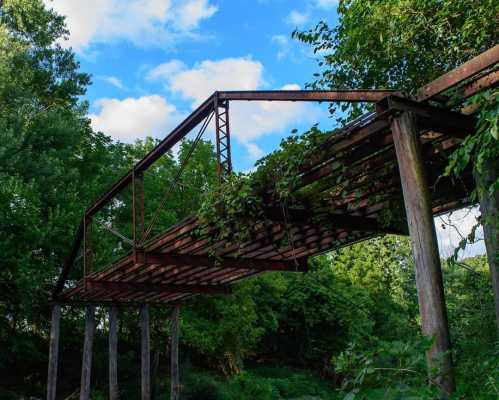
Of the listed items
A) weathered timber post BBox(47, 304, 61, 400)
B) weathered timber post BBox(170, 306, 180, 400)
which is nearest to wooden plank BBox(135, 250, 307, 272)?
weathered timber post BBox(170, 306, 180, 400)

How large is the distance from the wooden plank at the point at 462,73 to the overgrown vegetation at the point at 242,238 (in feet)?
1.48

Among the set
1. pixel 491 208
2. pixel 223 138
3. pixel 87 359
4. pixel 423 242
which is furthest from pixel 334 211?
pixel 87 359

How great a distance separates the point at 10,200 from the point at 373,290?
61.3 feet

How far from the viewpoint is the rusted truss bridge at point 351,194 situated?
4.47m

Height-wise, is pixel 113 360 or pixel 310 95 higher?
pixel 310 95

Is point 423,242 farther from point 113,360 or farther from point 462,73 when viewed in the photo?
point 113,360

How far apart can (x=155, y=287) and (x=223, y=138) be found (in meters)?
5.69

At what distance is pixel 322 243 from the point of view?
9250 millimetres

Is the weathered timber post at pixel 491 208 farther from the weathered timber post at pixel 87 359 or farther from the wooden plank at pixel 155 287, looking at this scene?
the weathered timber post at pixel 87 359

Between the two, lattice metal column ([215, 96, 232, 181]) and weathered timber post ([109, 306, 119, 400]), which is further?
weathered timber post ([109, 306, 119, 400])

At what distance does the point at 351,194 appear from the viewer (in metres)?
7.32

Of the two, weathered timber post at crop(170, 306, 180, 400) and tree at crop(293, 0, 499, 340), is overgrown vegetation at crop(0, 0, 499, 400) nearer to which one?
tree at crop(293, 0, 499, 340)

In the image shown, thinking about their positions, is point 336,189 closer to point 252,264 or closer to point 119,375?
point 252,264

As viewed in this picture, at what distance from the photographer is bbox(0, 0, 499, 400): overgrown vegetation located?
6.24 meters
